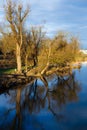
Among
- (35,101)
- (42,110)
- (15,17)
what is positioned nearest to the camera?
(42,110)

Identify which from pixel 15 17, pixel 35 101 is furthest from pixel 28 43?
pixel 35 101

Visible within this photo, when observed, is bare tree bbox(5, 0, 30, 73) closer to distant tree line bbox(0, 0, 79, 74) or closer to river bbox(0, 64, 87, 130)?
distant tree line bbox(0, 0, 79, 74)

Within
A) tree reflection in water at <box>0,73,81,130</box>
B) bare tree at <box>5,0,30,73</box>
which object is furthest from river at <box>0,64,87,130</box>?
bare tree at <box>5,0,30,73</box>

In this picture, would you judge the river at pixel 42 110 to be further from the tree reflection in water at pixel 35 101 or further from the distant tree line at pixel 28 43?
the distant tree line at pixel 28 43

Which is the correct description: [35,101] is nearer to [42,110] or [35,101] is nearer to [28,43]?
[42,110]

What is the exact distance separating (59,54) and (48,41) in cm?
559

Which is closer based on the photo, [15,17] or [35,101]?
[35,101]

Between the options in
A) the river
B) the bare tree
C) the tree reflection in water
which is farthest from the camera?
the bare tree

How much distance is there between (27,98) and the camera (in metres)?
21.2

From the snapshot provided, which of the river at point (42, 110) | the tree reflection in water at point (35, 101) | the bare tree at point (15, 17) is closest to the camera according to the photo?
the river at point (42, 110)

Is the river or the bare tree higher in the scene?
the bare tree

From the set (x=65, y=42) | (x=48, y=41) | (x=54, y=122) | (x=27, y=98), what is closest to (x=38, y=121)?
(x=54, y=122)

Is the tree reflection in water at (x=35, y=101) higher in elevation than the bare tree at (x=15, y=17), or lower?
lower

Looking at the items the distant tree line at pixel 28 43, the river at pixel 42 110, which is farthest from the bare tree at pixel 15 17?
the river at pixel 42 110
